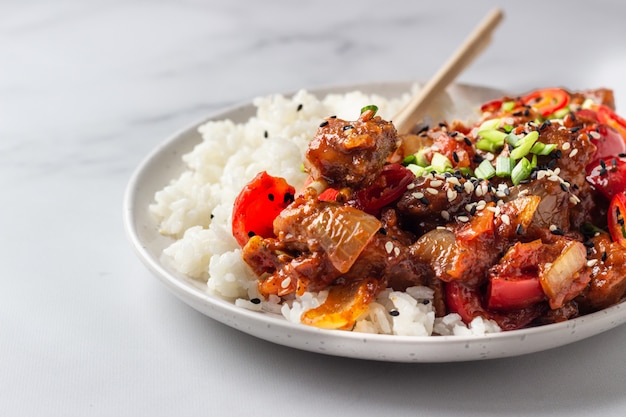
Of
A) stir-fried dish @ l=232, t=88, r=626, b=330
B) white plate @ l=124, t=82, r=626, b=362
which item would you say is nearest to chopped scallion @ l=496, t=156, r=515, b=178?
stir-fried dish @ l=232, t=88, r=626, b=330

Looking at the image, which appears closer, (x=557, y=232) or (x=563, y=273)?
(x=563, y=273)

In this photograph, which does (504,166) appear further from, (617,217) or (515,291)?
(515,291)

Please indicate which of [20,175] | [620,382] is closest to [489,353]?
[620,382]

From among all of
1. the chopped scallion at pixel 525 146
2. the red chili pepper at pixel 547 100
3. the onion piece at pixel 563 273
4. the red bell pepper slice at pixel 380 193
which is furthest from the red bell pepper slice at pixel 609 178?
the red bell pepper slice at pixel 380 193

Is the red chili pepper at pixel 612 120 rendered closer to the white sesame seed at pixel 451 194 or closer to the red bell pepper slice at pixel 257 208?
the white sesame seed at pixel 451 194

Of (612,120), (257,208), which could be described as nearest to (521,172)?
(257,208)

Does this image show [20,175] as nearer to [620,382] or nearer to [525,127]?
[525,127]
